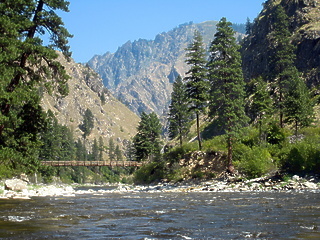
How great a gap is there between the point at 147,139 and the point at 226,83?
39.8 meters

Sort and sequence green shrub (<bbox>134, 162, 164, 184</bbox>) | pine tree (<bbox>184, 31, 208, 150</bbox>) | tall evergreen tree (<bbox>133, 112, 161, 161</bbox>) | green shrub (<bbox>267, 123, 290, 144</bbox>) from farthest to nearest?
tall evergreen tree (<bbox>133, 112, 161, 161</bbox>), green shrub (<bbox>134, 162, 164, 184</bbox>), pine tree (<bbox>184, 31, 208, 150</bbox>), green shrub (<bbox>267, 123, 290, 144</bbox>)

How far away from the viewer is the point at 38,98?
1869 cm

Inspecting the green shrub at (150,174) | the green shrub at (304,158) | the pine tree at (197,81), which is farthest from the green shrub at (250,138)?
the green shrub at (150,174)

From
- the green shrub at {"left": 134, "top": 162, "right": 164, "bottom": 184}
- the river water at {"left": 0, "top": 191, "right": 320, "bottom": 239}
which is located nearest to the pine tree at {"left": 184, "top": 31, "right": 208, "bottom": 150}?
the green shrub at {"left": 134, "top": 162, "right": 164, "bottom": 184}

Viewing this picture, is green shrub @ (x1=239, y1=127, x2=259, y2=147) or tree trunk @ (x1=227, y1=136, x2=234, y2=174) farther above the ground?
green shrub @ (x1=239, y1=127, x2=259, y2=147)

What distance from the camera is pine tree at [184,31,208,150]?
4438cm

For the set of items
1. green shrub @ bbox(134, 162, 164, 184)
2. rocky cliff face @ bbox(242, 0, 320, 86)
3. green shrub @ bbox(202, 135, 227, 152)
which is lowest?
green shrub @ bbox(134, 162, 164, 184)

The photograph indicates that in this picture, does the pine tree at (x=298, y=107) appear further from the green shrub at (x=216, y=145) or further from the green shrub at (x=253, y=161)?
the green shrub at (x=216, y=145)

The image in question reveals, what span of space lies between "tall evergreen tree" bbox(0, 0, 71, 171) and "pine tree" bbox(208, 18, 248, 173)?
2133 cm

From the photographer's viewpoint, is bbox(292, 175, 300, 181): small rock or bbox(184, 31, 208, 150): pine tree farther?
bbox(184, 31, 208, 150): pine tree

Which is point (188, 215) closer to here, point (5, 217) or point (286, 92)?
point (5, 217)

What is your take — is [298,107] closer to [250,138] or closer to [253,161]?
[250,138]

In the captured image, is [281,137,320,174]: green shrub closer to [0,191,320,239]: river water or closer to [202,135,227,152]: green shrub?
[202,135,227,152]: green shrub

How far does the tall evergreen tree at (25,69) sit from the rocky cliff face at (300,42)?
7032cm
